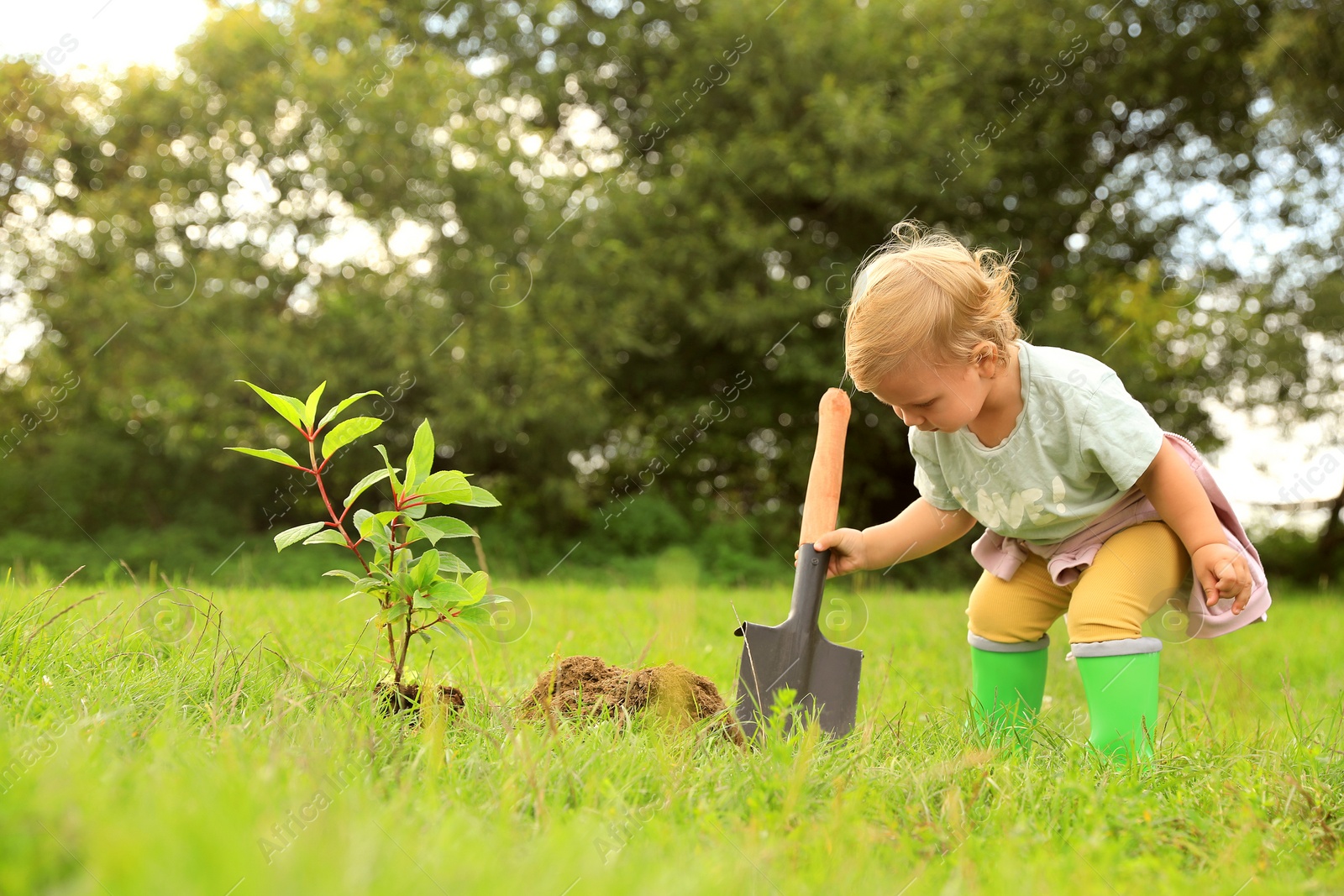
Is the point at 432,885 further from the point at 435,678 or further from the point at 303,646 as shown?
the point at 303,646

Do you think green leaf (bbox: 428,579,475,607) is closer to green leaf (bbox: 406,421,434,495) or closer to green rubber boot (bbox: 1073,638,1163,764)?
green leaf (bbox: 406,421,434,495)

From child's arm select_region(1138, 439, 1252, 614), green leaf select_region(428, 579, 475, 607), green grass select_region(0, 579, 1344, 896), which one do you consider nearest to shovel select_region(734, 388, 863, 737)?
green grass select_region(0, 579, 1344, 896)

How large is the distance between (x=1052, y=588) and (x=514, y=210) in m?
6.98

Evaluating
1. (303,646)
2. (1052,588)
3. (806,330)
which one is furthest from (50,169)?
(1052,588)

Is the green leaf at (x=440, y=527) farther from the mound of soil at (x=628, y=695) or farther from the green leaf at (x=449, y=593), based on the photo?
the mound of soil at (x=628, y=695)

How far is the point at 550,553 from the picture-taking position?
9.38 metres

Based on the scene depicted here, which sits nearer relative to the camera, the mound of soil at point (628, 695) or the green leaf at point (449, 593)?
the green leaf at point (449, 593)

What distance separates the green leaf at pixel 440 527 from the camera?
1.87m

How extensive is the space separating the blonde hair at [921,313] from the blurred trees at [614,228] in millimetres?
5966

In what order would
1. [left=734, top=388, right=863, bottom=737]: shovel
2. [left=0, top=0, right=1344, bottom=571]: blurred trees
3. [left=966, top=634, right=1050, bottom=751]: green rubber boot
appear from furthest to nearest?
[left=0, top=0, right=1344, bottom=571]: blurred trees → [left=966, top=634, right=1050, bottom=751]: green rubber boot → [left=734, top=388, right=863, bottom=737]: shovel

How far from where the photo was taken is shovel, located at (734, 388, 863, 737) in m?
2.16

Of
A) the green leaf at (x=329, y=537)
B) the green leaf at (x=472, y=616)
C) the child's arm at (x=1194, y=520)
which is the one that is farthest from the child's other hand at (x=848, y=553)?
the green leaf at (x=329, y=537)

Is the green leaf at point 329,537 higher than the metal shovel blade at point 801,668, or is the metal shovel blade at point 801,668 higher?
the green leaf at point 329,537

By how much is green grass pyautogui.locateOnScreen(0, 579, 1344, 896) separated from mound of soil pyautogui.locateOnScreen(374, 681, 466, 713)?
0.05 m
